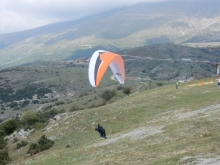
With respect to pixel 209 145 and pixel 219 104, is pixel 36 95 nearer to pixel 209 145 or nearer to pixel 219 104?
pixel 219 104

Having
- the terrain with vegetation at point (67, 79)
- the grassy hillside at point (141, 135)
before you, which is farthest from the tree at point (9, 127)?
the terrain with vegetation at point (67, 79)

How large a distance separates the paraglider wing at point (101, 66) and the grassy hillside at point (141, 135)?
17.6 ft

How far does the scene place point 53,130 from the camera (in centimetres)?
3528

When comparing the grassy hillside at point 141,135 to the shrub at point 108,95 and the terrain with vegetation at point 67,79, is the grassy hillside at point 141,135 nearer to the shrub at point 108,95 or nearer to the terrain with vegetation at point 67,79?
the shrub at point 108,95

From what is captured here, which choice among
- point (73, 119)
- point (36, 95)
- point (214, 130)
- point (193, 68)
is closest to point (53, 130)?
point (73, 119)

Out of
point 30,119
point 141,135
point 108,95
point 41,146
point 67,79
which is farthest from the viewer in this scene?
point 67,79

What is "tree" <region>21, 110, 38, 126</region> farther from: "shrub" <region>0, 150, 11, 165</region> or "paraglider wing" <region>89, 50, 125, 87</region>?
"paraglider wing" <region>89, 50, 125, 87</region>

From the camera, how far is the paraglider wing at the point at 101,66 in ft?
85.6

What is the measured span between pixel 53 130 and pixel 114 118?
8.32 metres

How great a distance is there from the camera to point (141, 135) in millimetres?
20859

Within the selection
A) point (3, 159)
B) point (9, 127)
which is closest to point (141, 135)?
point (3, 159)

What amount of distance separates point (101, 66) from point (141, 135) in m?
8.75

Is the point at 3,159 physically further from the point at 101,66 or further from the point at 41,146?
the point at 101,66

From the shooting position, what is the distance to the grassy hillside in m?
14.1
